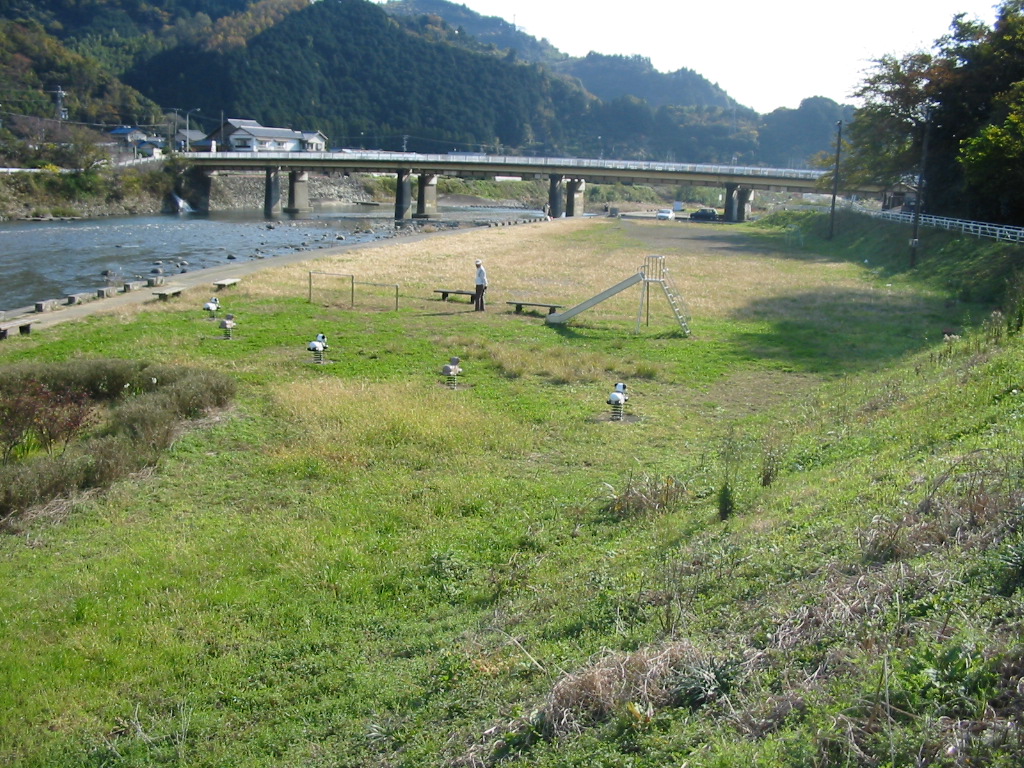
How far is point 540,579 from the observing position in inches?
325

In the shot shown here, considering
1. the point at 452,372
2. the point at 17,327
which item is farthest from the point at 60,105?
the point at 452,372

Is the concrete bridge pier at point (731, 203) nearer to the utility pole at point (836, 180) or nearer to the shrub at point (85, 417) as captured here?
the utility pole at point (836, 180)

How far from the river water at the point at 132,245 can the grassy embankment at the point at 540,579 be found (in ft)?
60.4

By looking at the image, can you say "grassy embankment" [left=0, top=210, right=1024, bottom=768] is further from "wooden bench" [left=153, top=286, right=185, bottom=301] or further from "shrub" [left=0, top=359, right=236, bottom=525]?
"wooden bench" [left=153, top=286, right=185, bottom=301]

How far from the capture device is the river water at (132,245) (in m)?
34.1

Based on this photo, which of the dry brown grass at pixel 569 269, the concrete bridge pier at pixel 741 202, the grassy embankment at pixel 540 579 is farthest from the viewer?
the concrete bridge pier at pixel 741 202

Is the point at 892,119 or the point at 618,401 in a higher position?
the point at 892,119

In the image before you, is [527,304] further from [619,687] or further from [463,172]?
[463,172]

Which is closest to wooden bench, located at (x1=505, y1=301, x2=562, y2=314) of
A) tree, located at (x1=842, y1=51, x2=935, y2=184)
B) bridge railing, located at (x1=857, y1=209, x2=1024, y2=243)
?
bridge railing, located at (x1=857, y1=209, x2=1024, y2=243)

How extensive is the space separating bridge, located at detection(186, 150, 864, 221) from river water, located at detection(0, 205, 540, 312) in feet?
36.9

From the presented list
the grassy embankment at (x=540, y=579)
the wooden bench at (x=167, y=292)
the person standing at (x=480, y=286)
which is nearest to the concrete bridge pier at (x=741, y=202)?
the person standing at (x=480, y=286)

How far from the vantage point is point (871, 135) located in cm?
5394

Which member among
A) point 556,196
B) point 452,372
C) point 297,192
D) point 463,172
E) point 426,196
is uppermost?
point 463,172

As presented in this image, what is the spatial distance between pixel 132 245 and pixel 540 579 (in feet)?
156
